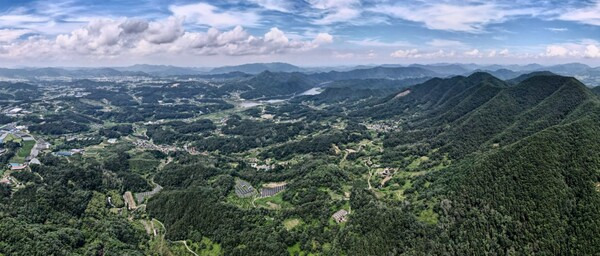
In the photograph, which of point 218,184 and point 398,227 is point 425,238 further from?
point 218,184

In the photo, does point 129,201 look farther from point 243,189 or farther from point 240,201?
point 240,201

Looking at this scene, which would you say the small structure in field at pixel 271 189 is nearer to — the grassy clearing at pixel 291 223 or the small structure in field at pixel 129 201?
the grassy clearing at pixel 291 223

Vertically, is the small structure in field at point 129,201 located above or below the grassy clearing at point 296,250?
below

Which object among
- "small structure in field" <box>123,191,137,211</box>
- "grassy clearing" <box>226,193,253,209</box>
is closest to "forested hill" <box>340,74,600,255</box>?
"grassy clearing" <box>226,193,253,209</box>

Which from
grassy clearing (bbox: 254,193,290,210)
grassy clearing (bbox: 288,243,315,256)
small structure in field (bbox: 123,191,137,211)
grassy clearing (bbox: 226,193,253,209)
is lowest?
small structure in field (bbox: 123,191,137,211)

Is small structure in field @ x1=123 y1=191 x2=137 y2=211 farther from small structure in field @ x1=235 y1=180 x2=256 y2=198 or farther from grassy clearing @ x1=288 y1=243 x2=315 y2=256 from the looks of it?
grassy clearing @ x1=288 y1=243 x2=315 y2=256

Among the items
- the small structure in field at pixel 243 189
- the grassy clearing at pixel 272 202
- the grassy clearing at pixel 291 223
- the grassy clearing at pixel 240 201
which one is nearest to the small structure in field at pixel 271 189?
the grassy clearing at pixel 272 202

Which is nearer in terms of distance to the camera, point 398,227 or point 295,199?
point 398,227

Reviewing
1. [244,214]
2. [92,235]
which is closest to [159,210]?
[92,235]

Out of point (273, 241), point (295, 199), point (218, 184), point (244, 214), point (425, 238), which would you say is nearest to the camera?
point (425, 238)
